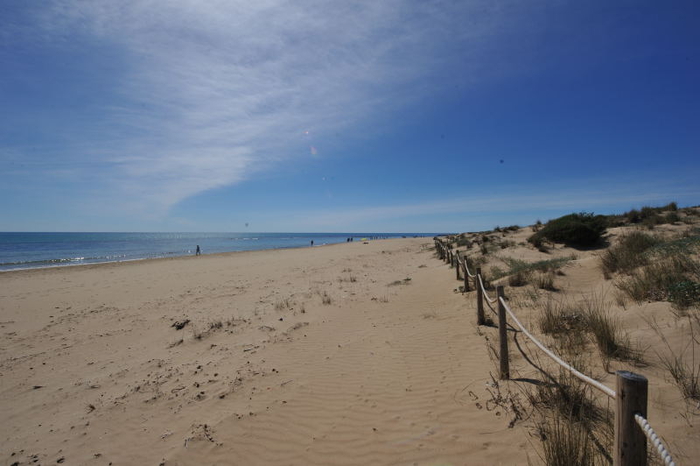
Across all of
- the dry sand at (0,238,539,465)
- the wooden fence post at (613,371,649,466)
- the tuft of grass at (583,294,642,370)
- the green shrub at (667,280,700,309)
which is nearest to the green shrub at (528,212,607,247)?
the dry sand at (0,238,539,465)

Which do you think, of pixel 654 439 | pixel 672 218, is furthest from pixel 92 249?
pixel 672 218

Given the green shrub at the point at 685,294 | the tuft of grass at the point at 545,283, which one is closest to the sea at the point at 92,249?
the tuft of grass at the point at 545,283

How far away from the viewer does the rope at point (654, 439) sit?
1.50 meters

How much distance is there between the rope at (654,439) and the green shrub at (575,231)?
18073mm

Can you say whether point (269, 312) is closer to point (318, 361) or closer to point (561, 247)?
point (318, 361)

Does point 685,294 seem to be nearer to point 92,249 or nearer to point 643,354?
point 643,354

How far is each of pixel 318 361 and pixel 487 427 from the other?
3463mm

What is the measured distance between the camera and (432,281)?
1348cm

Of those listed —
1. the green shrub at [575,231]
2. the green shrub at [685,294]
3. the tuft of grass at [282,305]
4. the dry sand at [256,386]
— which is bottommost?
the dry sand at [256,386]

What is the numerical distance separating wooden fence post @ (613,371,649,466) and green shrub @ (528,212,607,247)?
708 inches

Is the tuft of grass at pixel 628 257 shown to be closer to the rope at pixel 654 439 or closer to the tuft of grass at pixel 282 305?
the rope at pixel 654 439

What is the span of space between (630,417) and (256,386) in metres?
4.97

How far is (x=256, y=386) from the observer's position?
207 inches

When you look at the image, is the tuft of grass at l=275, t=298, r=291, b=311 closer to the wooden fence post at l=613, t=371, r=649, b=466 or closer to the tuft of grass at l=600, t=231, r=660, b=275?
the wooden fence post at l=613, t=371, r=649, b=466
